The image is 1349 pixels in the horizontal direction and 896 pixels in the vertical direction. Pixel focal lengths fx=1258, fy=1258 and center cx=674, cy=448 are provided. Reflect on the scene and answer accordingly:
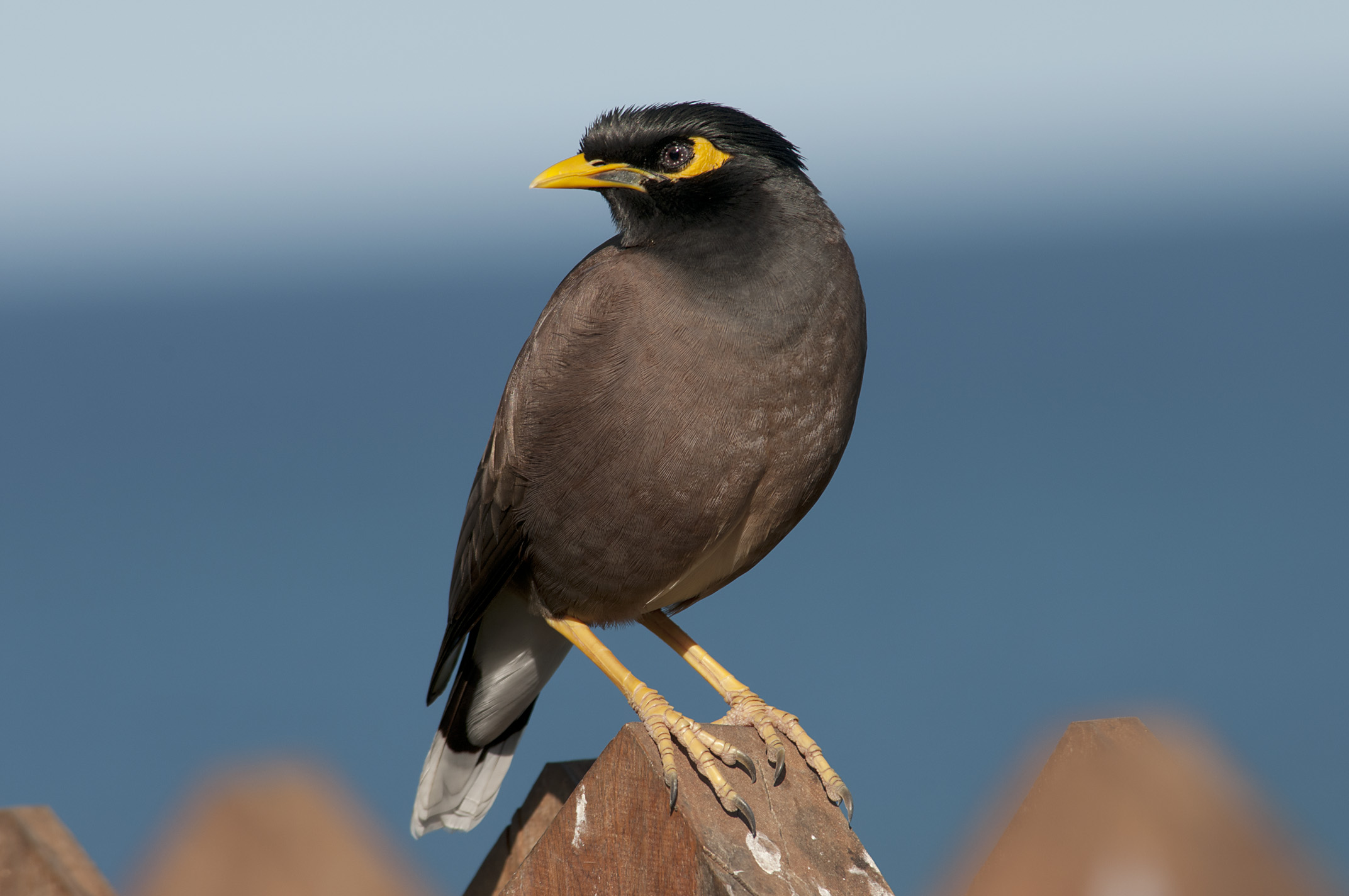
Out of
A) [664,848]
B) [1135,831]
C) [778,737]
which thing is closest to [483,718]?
[778,737]

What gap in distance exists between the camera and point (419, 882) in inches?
89.0

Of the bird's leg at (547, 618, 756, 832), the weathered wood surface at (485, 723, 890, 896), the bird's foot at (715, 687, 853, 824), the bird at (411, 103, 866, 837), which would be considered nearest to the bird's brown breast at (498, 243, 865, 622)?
the bird at (411, 103, 866, 837)

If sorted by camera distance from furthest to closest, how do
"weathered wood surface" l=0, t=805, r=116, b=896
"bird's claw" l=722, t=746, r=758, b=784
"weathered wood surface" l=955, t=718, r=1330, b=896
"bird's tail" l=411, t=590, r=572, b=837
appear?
"bird's tail" l=411, t=590, r=572, b=837, "bird's claw" l=722, t=746, r=758, b=784, "weathered wood surface" l=0, t=805, r=116, b=896, "weathered wood surface" l=955, t=718, r=1330, b=896

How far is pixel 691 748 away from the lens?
227 cm

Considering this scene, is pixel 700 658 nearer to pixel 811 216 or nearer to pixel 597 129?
Answer: pixel 811 216

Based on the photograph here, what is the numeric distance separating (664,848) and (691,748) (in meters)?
0.54

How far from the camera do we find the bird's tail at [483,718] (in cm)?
346

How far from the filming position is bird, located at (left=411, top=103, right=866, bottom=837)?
2768 millimetres

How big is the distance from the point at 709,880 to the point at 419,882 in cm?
82

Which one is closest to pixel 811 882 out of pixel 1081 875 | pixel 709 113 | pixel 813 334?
pixel 1081 875

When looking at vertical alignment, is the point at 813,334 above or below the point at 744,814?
above

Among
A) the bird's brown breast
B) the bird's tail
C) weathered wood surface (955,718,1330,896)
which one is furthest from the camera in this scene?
the bird's tail

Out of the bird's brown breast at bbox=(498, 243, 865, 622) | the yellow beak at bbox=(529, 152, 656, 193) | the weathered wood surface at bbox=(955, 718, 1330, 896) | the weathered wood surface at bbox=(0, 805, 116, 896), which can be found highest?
→ the yellow beak at bbox=(529, 152, 656, 193)

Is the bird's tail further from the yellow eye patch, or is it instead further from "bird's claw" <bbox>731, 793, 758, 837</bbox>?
"bird's claw" <bbox>731, 793, 758, 837</bbox>
